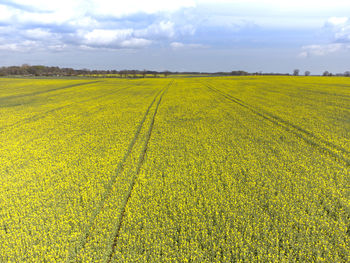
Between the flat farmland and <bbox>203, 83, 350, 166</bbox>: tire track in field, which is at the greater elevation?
<bbox>203, 83, 350, 166</bbox>: tire track in field

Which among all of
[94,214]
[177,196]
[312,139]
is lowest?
[94,214]

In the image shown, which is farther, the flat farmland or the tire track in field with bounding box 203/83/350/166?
the tire track in field with bounding box 203/83/350/166

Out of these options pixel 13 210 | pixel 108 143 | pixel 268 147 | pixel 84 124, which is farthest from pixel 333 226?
pixel 84 124

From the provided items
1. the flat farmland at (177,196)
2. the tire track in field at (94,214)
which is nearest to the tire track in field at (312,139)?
the flat farmland at (177,196)

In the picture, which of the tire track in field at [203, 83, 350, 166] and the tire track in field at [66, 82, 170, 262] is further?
the tire track in field at [203, 83, 350, 166]

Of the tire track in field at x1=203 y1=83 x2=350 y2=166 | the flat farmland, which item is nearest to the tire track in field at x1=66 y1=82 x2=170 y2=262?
the flat farmland

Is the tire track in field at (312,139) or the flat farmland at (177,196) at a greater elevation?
the tire track in field at (312,139)

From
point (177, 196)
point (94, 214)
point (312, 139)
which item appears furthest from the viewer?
point (312, 139)

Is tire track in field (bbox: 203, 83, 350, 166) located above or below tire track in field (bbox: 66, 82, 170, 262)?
above

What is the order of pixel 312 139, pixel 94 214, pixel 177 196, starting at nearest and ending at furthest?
1. pixel 94 214
2. pixel 177 196
3. pixel 312 139

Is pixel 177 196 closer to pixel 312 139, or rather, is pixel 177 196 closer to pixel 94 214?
pixel 94 214

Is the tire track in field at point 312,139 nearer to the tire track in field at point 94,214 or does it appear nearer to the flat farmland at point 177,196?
the flat farmland at point 177,196

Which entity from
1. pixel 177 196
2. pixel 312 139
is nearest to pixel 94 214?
pixel 177 196

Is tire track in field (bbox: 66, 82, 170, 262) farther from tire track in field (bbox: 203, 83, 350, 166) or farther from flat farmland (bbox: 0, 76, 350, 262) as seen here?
tire track in field (bbox: 203, 83, 350, 166)
